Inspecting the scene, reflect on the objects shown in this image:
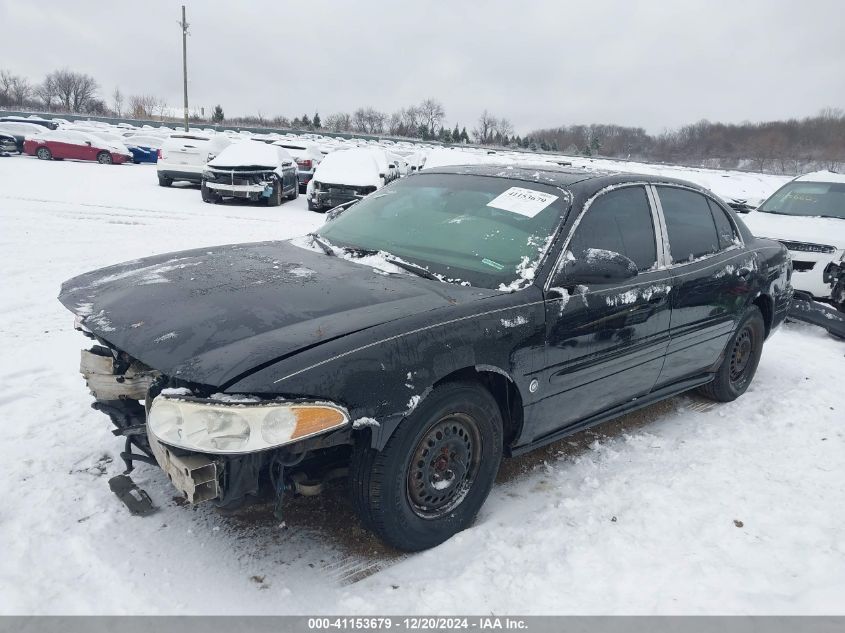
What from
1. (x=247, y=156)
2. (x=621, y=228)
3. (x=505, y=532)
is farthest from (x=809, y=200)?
(x=247, y=156)

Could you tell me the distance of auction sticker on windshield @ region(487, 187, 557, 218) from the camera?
130 inches

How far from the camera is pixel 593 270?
296 cm

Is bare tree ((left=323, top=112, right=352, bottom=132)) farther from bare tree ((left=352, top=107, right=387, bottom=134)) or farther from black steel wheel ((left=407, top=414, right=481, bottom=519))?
black steel wheel ((left=407, top=414, right=481, bottom=519))

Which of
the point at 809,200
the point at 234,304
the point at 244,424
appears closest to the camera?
the point at 244,424

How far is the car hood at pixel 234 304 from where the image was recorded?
7.29ft

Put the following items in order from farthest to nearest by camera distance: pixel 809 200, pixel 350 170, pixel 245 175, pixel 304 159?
pixel 304 159 → pixel 350 170 → pixel 245 175 → pixel 809 200

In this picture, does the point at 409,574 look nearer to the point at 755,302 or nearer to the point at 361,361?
the point at 361,361

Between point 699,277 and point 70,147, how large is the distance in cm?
2505

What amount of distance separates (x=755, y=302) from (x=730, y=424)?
1014mm

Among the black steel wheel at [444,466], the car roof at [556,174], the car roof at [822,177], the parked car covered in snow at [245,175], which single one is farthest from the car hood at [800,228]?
the parked car covered in snow at [245,175]

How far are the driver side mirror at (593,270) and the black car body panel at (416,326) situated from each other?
52 millimetres

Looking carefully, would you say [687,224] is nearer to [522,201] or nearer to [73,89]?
[522,201]

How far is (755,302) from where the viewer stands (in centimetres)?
460
